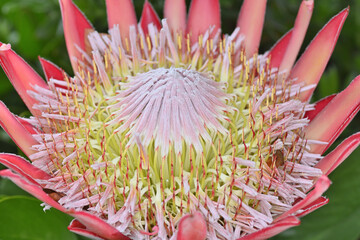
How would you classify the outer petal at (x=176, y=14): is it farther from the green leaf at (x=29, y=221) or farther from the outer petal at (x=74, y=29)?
the green leaf at (x=29, y=221)

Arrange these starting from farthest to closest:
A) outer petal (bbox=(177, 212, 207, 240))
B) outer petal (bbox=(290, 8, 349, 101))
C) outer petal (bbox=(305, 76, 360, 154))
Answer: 1. outer petal (bbox=(290, 8, 349, 101))
2. outer petal (bbox=(305, 76, 360, 154))
3. outer petal (bbox=(177, 212, 207, 240))

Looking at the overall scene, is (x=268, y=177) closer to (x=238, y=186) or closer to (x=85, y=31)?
(x=238, y=186)

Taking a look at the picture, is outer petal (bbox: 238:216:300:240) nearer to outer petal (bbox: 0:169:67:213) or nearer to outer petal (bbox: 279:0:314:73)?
outer petal (bbox: 0:169:67:213)

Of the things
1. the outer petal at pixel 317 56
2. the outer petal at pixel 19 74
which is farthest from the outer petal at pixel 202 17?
the outer petal at pixel 19 74

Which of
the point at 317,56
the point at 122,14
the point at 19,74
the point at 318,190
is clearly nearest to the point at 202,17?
the point at 122,14

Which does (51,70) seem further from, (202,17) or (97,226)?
(97,226)

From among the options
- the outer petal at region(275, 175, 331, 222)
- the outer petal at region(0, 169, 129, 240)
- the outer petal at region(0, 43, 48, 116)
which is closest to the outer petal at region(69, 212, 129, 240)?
the outer petal at region(0, 169, 129, 240)

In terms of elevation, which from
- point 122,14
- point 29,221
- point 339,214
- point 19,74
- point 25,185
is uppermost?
point 122,14
